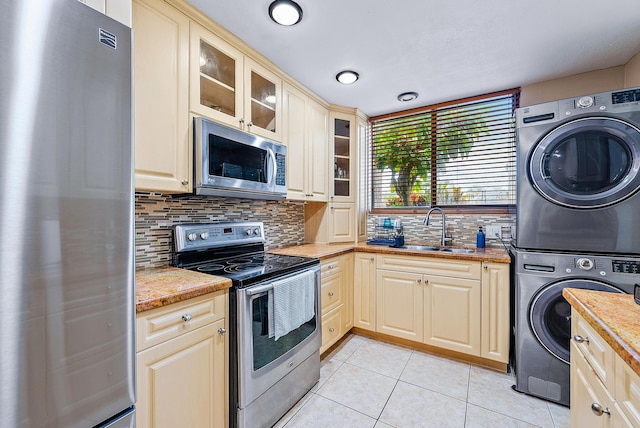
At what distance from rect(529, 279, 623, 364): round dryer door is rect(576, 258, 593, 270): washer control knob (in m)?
0.12

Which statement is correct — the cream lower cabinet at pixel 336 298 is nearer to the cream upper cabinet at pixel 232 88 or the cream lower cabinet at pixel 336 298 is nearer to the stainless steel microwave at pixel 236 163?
the stainless steel microwave at pixel 236 163

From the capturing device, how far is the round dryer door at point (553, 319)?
1858 mm

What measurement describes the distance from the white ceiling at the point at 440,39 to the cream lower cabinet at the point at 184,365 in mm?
1637

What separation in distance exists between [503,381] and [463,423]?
2.14 feet

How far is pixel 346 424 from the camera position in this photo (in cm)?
168

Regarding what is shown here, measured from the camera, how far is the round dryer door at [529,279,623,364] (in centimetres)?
186

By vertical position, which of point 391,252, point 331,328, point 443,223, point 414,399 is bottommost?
point 414,399

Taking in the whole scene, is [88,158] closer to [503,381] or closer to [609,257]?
[609,257]

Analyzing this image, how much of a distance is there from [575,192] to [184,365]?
2410 mm

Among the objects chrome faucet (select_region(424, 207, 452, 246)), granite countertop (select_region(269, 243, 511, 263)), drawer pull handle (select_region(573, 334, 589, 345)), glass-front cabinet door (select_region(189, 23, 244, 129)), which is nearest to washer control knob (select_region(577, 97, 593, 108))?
granite countertop (select_region(269, 243, 511, 263))

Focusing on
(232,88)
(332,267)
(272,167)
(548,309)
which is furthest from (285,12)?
(548,309)

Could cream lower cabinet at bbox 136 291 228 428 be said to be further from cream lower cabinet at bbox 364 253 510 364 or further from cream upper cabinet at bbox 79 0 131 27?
cream lower cabinet at bbox 364 253 510 364

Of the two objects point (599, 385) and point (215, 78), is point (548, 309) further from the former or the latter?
point (215, 78)

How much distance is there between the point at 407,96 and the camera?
2.80 m
